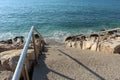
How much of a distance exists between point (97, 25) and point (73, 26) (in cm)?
302

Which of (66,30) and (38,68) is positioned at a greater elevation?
(38,68)

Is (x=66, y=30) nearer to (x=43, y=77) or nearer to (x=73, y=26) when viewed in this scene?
(x=73, y=26)

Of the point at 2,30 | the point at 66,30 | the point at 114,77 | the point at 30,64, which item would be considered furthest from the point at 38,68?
the point at 2,30

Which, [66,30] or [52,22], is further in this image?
[52,22]

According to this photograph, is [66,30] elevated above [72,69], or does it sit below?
below

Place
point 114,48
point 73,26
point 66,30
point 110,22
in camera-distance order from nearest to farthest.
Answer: point 114,48, point 66,30, point 73,26, point 110,22

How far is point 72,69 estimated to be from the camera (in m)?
5.23

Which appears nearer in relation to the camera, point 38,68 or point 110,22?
point 38,68

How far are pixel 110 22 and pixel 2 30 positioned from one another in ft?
44.5

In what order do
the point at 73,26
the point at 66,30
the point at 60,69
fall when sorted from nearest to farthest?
the point at 60,69 < the point at 66,30 < the point at 73,26

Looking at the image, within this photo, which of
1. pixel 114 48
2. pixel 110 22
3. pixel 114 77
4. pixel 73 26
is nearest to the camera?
pixel 114 77

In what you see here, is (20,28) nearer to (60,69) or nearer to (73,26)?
(73,26)

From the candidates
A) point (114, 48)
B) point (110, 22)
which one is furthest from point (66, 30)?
point (114, 48)

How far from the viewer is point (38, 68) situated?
5.31 metres
